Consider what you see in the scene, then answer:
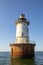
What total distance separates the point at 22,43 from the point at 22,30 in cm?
378

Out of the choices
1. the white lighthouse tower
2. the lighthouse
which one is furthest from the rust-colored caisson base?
the white lighthouse tower

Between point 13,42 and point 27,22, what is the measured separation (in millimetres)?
6123

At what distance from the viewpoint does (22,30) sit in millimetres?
37812

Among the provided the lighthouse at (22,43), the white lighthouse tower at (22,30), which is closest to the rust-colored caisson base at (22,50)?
the lighthouse at (22,43)

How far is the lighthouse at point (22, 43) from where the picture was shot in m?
35.1

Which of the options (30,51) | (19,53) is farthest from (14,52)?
(30,51)

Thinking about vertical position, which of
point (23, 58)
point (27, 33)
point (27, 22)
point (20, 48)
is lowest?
point (23, 58)

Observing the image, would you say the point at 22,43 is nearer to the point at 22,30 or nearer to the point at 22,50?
the point at 22,50

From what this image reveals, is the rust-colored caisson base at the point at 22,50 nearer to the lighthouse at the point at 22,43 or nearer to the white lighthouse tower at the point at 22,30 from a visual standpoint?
the lighthouse at the point at 22,43

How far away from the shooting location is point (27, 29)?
38844 millimetres

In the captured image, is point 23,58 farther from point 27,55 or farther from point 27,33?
point 27,33

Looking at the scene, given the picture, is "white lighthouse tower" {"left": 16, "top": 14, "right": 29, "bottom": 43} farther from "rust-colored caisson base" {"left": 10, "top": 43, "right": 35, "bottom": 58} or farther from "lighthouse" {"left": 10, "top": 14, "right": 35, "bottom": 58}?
"rust-colored caisson base" {"left": 10, "top": 43, "right": 35, "bottom": 58}

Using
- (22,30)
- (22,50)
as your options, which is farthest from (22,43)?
(22,30)

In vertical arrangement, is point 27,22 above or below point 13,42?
above
